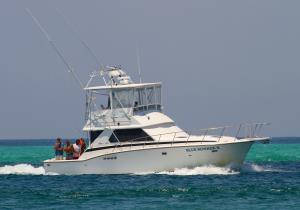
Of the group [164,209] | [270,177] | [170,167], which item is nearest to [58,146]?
[170,167]

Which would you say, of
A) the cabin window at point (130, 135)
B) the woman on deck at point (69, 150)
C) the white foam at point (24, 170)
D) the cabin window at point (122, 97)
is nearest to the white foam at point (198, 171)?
the cabin window at point (130, 135)

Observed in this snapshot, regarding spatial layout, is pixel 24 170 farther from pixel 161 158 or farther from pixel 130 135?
pixel 161 158

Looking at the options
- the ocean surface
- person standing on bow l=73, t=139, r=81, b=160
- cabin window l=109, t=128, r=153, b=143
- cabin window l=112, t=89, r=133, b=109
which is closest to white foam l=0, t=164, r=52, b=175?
the ocean surface

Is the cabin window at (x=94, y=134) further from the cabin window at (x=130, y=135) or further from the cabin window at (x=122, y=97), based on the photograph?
the cabin window at (x=122, y=97)

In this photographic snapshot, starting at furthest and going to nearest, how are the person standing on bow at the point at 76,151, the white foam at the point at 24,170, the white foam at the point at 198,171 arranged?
1. the white foam at the point at 24,170
2. the person standing on bow at the point at 76,151
3. the white foam at the point at 198,171

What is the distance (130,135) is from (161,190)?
309 inches

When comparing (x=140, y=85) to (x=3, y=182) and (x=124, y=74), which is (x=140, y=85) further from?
(x=3, y=182)

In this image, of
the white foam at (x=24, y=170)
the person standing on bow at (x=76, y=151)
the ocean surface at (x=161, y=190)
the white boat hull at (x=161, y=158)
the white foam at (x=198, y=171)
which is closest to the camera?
the ocean surface at (x=161, y=190)

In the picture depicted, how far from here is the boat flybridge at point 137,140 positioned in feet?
157

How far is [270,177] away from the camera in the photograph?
4816 cm

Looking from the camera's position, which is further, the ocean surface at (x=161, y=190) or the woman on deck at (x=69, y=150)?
the woman on deck at (x=69, y=150)

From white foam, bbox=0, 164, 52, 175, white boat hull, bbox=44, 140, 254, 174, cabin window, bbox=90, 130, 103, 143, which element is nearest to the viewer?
white boat hull, bbox=44, 140, 254, 174

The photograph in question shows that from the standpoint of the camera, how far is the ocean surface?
37.7 m

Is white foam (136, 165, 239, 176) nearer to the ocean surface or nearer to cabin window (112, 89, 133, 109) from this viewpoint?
the ocean surface
